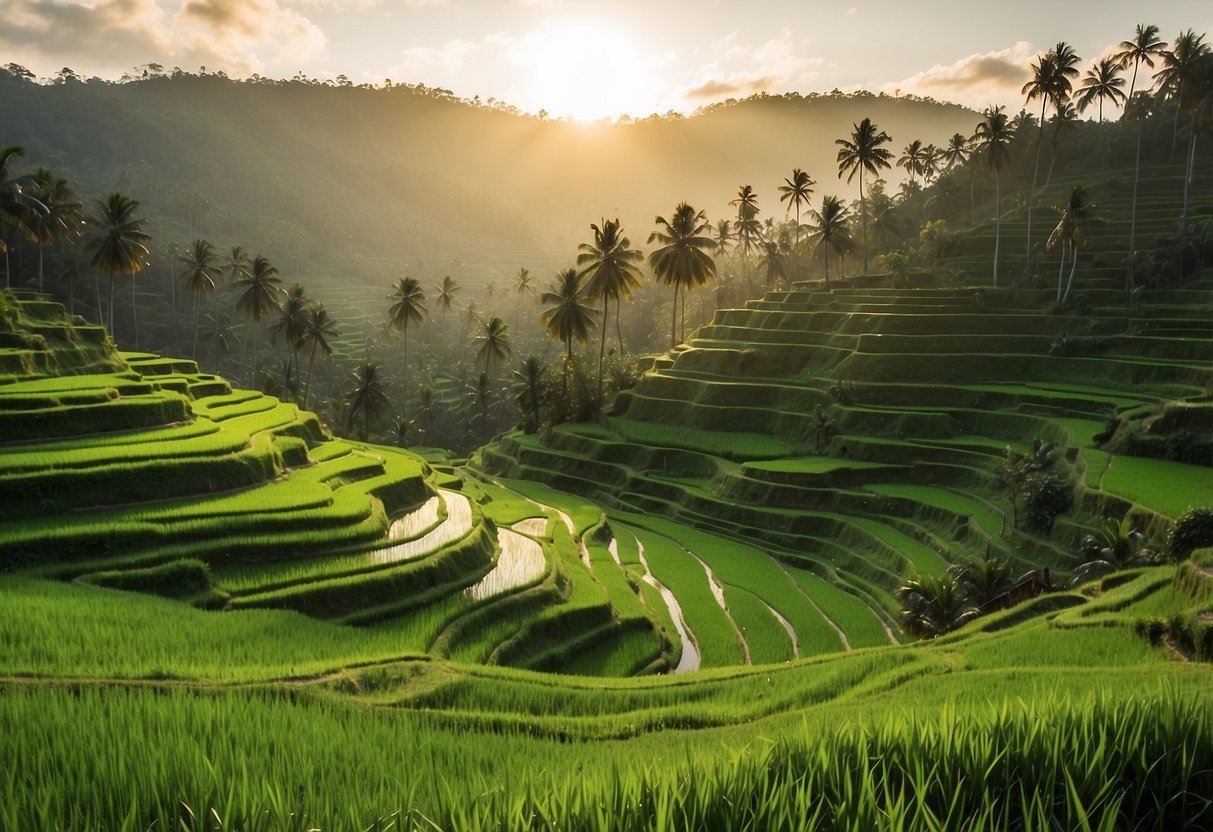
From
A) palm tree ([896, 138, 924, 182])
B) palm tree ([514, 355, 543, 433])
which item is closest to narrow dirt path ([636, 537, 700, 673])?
palm tree ([514, 355, 543, 433])

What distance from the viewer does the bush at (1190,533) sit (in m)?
19.0

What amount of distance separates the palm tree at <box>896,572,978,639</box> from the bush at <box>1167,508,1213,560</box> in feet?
15.4

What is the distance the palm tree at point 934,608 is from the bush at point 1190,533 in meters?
4.68

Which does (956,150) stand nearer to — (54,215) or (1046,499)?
(1046,499)

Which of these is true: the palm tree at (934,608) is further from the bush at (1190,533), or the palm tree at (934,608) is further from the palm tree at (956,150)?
the palm tree at (956,150)

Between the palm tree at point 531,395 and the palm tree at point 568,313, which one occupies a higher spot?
the palm tree at point 568,313

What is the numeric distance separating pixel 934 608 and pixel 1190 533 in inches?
234

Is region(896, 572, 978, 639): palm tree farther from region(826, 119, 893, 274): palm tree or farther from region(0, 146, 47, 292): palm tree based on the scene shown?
region(826, 119, 893, 274): palm tree

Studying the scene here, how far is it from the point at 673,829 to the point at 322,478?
2563cm

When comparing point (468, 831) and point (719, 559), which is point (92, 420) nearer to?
point (719, 559)

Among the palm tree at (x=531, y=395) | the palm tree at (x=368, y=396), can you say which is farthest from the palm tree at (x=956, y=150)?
the palm tree at (x=368, y=396)

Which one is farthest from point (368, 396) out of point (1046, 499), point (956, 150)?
point (956, 150)

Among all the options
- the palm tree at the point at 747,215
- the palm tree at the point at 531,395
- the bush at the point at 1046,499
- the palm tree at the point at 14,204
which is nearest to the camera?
the bush at the point at 1046,499

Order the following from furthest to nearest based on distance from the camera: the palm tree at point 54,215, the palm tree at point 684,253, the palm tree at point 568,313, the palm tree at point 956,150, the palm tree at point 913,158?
the palm tree at point 956,150
the palm tree at point 913,158
the palm tree at point 684,253
the palm tree at point 568,313
the palm tree at point 54,215
